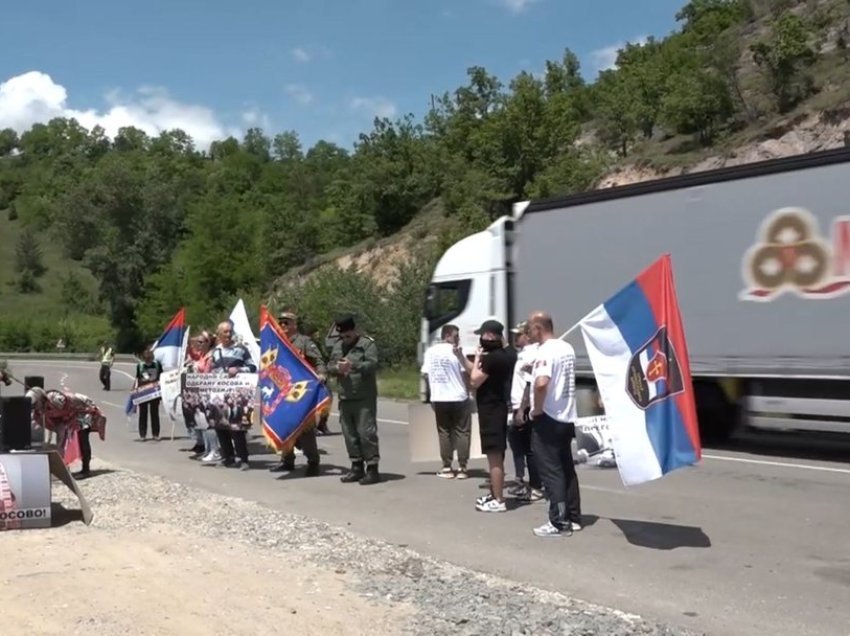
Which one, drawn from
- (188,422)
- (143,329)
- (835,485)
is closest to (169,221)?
(143,329)

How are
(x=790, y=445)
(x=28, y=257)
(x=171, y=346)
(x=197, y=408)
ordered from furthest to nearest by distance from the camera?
(x=28, y=257) → (x=171, y=346) → (x=790, y=445) → (x=197, y=408)

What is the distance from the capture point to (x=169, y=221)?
8081 centimetres

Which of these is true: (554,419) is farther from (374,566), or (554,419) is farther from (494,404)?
(374,566)

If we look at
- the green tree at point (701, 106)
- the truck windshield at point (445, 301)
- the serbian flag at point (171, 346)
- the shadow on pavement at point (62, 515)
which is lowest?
the shadow on pavement at point (62, 515)

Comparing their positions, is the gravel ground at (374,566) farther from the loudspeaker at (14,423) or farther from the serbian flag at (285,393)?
the serbian flag at (285,393)

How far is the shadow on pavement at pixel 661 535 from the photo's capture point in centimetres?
848

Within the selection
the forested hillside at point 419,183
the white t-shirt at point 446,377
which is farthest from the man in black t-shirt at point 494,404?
the forested hillside at point 419,183

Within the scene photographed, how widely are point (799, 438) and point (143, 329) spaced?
192 ft

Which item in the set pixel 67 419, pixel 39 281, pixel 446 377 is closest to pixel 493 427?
pixel 446 377

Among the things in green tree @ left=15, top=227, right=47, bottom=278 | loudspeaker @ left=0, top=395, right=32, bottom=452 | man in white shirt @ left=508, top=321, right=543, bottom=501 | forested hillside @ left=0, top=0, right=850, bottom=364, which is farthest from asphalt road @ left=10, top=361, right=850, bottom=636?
green tree @ left=15, top=227, right=47, bottom=278

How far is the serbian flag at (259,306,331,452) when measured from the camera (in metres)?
12.5

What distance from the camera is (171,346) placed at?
17125 millimetres

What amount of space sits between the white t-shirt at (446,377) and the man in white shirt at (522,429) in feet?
2.88

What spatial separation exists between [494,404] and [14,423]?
459 cm
